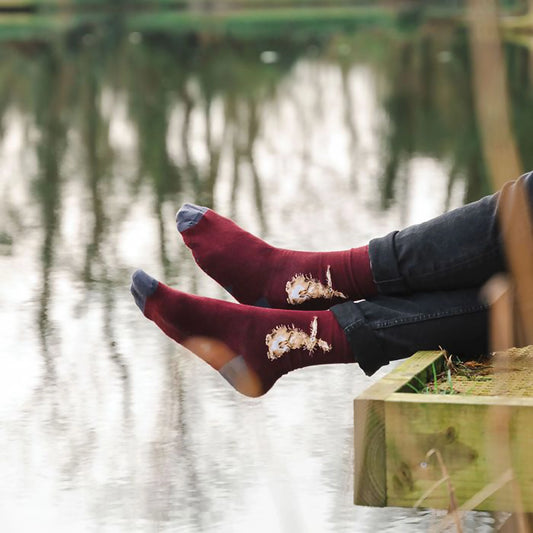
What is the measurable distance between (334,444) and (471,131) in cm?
557

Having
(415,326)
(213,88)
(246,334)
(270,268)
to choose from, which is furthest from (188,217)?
(213,88)

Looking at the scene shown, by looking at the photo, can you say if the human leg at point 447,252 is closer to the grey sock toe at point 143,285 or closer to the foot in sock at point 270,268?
the foot in sock at point 270,268

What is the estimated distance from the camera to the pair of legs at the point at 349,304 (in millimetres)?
2650

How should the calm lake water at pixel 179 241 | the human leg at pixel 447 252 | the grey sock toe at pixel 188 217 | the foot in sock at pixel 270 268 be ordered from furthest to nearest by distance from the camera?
the grey sock toe at pixel 188 217
the foot in sock at pixel 270 268
the calm lake water at pixel 179 241
the human leg at pixel 447 252

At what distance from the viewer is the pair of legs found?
8.70ft

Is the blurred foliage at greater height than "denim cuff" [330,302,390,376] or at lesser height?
greater

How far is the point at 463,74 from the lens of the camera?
1250 centimetres

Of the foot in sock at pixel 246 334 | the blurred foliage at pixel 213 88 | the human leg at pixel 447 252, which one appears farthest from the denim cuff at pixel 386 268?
the blurred foliage at pixel 213 88

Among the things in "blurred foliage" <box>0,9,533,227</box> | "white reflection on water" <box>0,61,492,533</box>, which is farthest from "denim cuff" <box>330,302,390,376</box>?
"blurred foliage" <box>0,9,533,227</box>

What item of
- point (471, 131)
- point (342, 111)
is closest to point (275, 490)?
point (471, 131)

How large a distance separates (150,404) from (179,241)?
78.7 inches

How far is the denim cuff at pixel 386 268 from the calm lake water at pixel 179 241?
372mm

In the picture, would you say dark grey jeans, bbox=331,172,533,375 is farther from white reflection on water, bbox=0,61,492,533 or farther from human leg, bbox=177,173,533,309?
white reflection on water, bbox=0,61,492,533

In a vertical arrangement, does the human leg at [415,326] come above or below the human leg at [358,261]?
below
